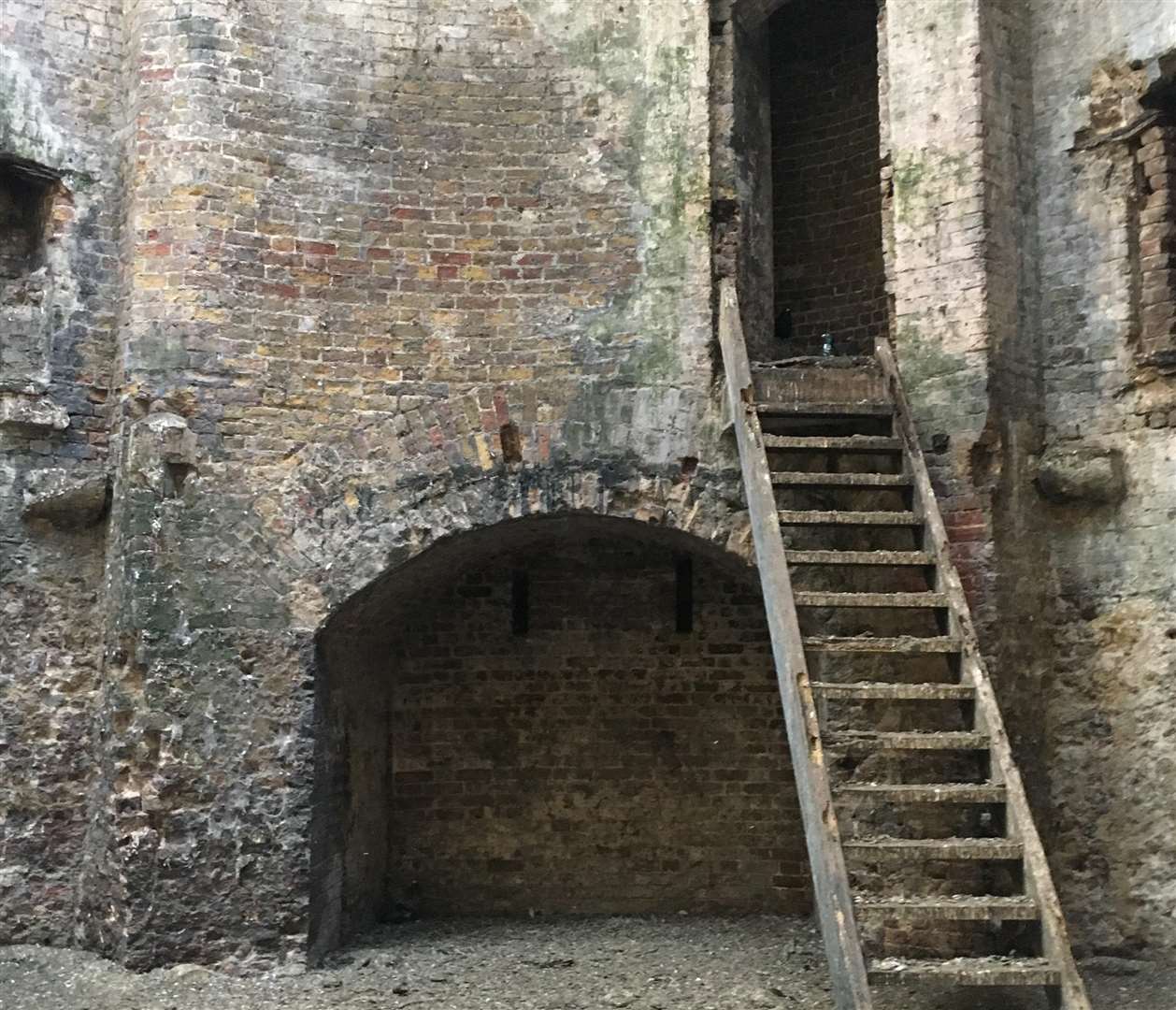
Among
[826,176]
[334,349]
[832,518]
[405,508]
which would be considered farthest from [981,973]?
[826,176]

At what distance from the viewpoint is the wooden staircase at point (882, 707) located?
16.6 feet

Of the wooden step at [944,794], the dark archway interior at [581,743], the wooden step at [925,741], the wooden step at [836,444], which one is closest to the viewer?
the wooden step at [944,794]

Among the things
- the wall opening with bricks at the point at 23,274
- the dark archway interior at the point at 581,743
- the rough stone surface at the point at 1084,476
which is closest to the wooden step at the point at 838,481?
the rough stone surface at the point at 1084,476

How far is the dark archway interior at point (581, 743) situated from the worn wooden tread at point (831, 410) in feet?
6.83

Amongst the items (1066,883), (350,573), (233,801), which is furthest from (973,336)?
(233,801)

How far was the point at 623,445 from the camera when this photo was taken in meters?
7.23

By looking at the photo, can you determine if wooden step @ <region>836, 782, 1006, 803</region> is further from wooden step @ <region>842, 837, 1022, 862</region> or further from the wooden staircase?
wooden step @ <region>842, 837, 1022, 862</region>

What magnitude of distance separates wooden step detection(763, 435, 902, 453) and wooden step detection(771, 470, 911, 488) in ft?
0.53

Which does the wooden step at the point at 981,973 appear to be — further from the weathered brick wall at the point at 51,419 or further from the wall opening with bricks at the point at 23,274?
the wall opening with bricks at the point at 23,274

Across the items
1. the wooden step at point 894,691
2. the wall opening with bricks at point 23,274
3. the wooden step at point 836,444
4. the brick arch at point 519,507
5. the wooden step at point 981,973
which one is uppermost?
the wall opening with bricks at point 23,274

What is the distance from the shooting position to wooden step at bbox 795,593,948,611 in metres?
5.87

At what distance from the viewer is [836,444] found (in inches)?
259

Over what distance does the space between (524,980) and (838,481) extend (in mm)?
3211

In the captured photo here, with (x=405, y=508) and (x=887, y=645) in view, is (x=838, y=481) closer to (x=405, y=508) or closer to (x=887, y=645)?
(x=887, y=645)
